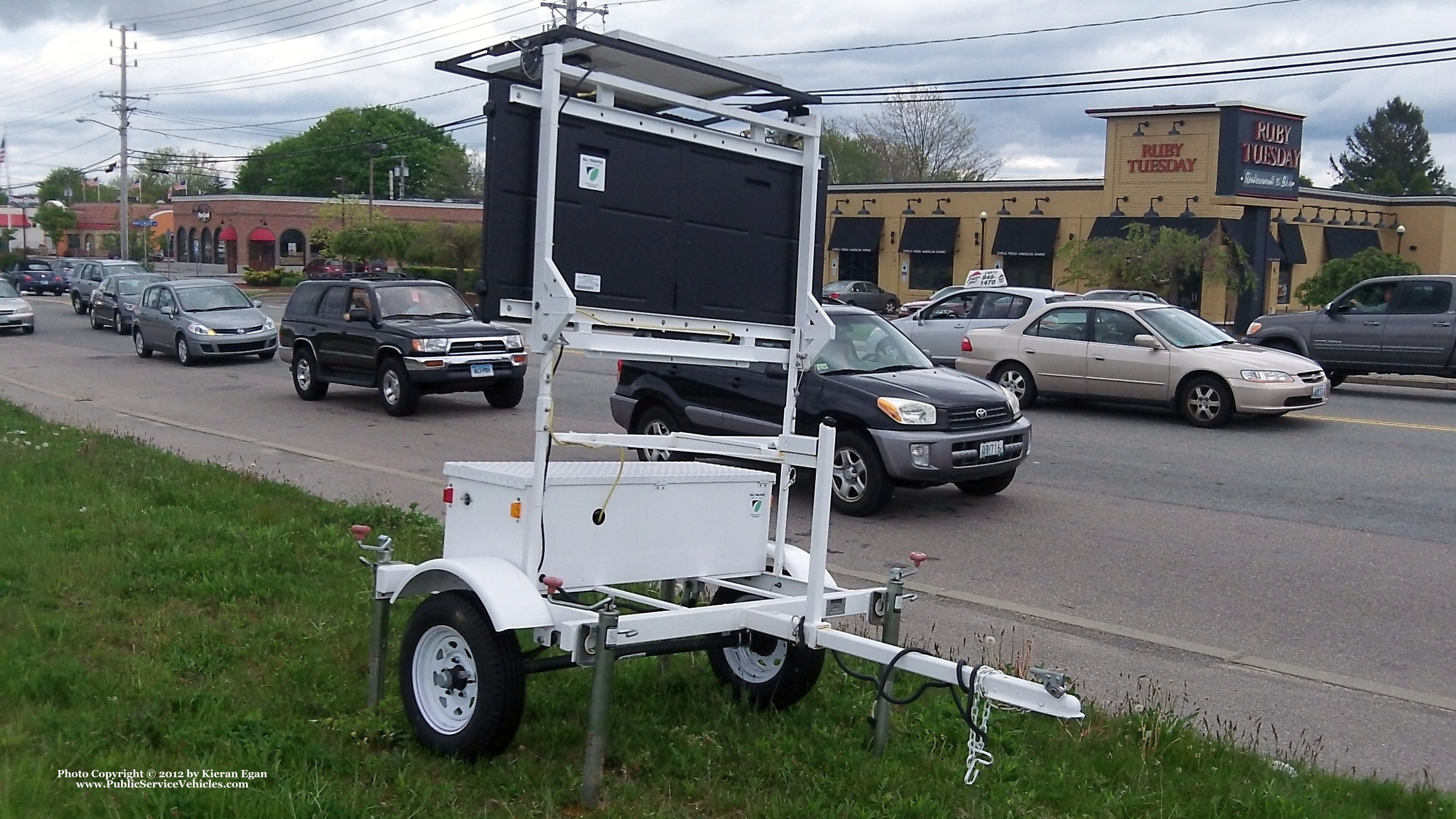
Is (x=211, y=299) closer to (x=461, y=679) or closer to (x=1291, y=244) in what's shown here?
(x=461, y=679)

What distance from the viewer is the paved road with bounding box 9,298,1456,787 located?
247 inches

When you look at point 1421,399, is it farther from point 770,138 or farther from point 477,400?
point 770,138

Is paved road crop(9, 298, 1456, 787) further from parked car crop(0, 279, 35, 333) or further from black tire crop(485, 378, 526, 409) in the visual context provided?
parked car crop(0, 279, 35, 333)

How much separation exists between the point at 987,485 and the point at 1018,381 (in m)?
6.73

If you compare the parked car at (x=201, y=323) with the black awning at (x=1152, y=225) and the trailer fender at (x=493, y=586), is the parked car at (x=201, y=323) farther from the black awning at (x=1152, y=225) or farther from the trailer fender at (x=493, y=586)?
the black awning at (x=1152, y=225)

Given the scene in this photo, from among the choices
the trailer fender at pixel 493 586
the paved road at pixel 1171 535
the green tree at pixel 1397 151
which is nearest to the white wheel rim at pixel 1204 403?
the paved road at pixel 1171 535

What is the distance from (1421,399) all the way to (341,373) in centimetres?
1577

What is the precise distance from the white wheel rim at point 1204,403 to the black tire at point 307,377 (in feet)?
38.0

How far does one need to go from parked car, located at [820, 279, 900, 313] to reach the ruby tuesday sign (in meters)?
11.9

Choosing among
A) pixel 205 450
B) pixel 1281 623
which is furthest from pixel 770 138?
pixel 205 450

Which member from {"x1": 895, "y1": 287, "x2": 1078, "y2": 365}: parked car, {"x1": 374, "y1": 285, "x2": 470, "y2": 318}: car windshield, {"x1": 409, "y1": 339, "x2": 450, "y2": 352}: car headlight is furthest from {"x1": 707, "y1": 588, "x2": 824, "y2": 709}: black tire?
{"x1": 895, "y1": 287, "x2": 1078, "y2": 365}: parked car

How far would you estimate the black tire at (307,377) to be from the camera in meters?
18.3

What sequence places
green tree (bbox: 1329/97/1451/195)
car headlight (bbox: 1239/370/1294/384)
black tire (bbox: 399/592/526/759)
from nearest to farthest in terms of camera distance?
black tire (bbox: 399/592/526/759)
car headlight (bbox: 1239/370/1294/384)
green tree (bbox: 1329/97/1451/195)

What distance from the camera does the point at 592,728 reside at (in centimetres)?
420
